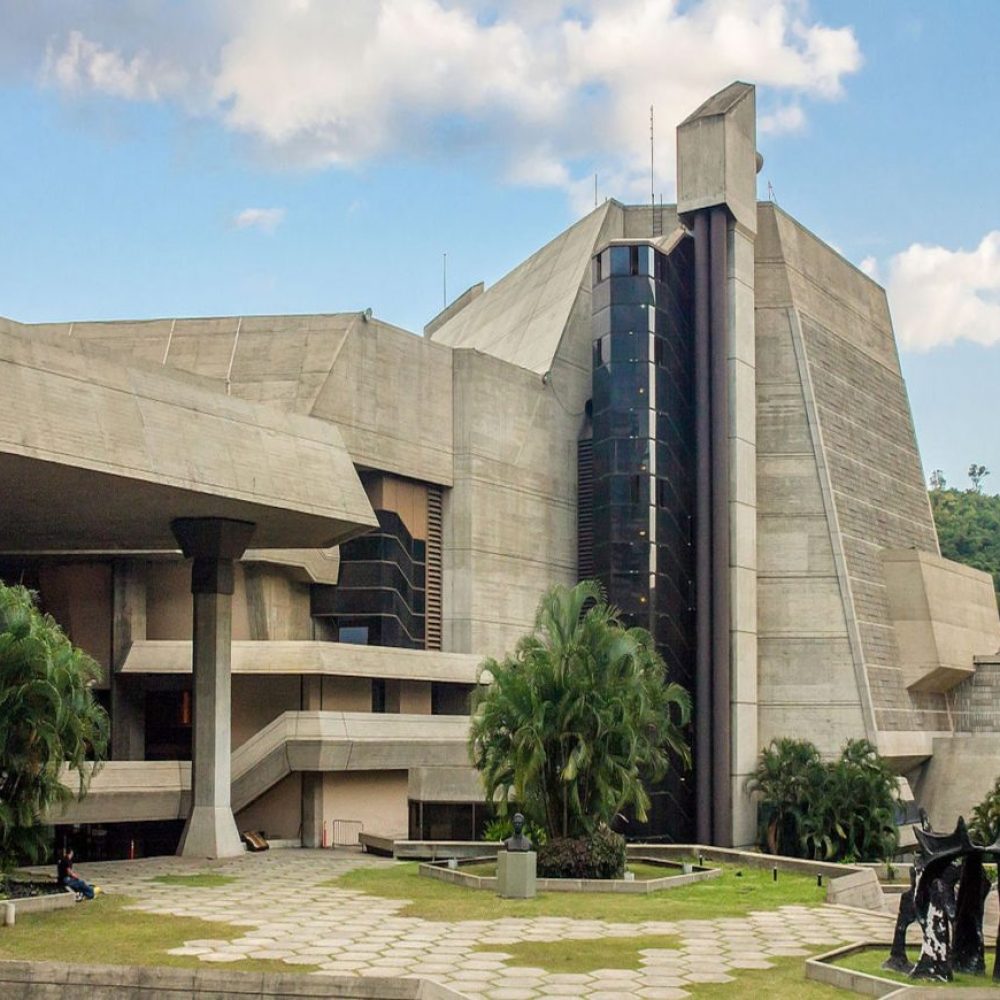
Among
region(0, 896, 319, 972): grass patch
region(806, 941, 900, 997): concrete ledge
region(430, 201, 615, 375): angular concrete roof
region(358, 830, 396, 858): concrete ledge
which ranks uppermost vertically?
region(430, 201, 615, 375): angular concrete roof

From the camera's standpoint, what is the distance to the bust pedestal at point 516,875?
79.6ft

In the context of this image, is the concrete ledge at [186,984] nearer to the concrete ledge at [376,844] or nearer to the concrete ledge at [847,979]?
the concrete ledge at [847,979]

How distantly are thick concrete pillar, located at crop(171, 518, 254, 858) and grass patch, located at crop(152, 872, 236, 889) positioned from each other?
289cm

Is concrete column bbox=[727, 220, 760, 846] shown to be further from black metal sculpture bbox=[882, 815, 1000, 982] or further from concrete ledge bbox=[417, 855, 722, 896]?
black metal sculpture bbox=[882, 815, 1000, 982]

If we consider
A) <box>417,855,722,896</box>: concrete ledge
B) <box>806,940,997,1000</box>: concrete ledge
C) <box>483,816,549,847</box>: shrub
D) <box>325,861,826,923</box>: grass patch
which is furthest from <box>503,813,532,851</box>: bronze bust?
<box>806,940,997,1000</box>: concrete ledge

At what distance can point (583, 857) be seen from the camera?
2677cm

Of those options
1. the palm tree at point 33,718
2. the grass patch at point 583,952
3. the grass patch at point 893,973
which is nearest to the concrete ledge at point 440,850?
the palm tree at point 33,718

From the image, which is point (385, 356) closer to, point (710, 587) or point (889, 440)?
point (710, 587)

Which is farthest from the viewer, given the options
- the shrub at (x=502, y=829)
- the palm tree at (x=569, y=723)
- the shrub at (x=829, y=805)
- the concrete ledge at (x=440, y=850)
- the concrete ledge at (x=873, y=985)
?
the shrub at (x=829, y=805)

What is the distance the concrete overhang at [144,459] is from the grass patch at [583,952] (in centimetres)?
1074

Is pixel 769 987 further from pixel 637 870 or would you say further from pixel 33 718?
pixel 637 870

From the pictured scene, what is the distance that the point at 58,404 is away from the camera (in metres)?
23.5

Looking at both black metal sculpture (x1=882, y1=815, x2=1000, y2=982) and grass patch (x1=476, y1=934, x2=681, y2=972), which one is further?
grass patch (x1=476, y1=934, x2=681, y2=972)

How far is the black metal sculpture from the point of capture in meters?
15.9
